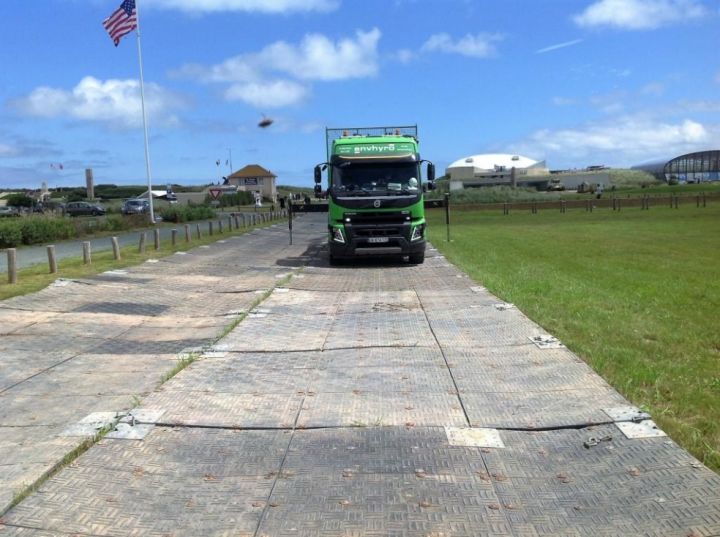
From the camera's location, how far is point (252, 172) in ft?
462

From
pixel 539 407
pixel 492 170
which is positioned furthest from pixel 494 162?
pixel 539 407

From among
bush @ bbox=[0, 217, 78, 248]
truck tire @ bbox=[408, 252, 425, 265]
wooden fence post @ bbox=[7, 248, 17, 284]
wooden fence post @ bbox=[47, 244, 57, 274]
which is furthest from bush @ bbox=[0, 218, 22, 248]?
truck tire @ bbox=[408, 252, 425, 265]

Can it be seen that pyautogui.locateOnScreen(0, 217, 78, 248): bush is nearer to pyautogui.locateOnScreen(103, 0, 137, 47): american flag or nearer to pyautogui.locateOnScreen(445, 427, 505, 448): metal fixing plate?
pyautogui.locateOnScreen(103, 0, 137, 47): american flag

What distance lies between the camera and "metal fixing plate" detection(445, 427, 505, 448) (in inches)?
191

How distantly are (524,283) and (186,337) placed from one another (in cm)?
682

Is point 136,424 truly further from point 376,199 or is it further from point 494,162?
point 494,162

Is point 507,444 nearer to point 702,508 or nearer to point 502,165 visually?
point 702,508

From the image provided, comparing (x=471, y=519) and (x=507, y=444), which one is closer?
(x=471, y=519)

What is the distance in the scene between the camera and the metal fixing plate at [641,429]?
191 inches

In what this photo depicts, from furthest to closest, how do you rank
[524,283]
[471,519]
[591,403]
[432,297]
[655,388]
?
1. [524,283]
2. [432,297]
3. [655,388]
4. [591,403]
5. [471,519]

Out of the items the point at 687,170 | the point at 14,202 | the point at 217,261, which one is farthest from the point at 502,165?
the point at 217,261

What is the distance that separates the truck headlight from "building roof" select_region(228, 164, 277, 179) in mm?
123884

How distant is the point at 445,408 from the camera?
5656mm

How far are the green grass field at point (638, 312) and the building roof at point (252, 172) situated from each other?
393 ft
